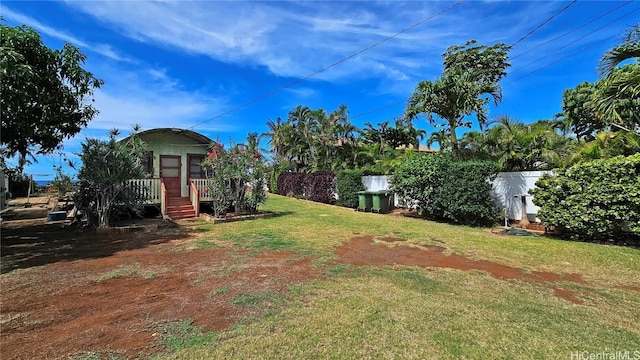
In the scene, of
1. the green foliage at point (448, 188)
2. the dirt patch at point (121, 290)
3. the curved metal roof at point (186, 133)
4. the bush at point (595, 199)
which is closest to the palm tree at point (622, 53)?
the bush at point (595, 199)

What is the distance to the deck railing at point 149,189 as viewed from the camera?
38.0ft

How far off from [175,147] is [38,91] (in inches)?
274

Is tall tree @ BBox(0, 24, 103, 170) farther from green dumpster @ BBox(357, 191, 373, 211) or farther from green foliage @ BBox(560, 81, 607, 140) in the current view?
green foliage @ BBox(560, 81, 607, 140)

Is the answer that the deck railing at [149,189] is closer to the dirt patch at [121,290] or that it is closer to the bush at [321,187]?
the dirt patch at [121,290]

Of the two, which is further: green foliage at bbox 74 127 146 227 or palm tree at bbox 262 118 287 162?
palm tree at bbox 262 118 287 162

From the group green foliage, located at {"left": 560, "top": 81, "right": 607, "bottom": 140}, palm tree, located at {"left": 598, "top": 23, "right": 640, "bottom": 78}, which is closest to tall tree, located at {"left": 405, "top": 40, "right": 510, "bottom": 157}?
palm tree, located at {"left": 598, "top": 23, "right": 640, "bottom": 78}

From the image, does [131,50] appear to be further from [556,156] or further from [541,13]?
[556,156]

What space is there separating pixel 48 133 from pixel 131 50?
25.8 feet

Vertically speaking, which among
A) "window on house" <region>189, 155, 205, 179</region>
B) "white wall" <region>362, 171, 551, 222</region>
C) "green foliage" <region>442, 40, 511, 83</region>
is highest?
"green foliage" <region>442, 40, 511, 83</region>

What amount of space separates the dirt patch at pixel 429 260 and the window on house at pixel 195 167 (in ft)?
30.6

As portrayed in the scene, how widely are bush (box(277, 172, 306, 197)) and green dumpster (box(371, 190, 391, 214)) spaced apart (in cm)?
831

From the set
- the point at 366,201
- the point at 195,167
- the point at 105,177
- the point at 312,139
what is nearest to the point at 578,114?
the point at 366,201

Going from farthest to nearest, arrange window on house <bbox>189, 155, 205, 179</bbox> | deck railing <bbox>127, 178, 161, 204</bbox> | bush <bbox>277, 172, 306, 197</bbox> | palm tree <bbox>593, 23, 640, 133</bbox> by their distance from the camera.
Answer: bush <bbox>277, 172, 306, 197</bbox> < window on house <bbox>189, 155, 205, 179</bbox> < deck railing <bbox>127, 178, 161, 204</bbox> < palm tree <bbox>593, 23, 640, 133</bbox>

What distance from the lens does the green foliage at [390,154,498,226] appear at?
10219 mm
